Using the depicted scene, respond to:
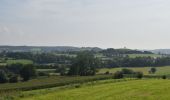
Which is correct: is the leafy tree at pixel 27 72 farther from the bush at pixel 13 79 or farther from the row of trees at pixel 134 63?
the row of trees at pixel 134 63

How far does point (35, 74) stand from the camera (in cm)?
Answer: 10156

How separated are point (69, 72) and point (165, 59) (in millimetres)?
75801

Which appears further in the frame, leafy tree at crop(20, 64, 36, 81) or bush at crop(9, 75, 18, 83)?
leafy tree at crop(20, 64, 36, 81)

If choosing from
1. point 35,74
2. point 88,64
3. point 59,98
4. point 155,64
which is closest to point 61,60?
point 155,64

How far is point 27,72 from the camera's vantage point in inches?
3903

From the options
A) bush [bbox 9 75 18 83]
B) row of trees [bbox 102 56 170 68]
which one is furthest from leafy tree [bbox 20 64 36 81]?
row of trees [bbox 102 56 170 68]

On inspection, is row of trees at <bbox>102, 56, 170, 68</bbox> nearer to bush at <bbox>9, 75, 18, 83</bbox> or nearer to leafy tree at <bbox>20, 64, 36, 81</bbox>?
leafy tree at <bbox>20, 64, 36, 81</bbox>

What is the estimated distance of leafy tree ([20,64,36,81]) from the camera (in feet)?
319

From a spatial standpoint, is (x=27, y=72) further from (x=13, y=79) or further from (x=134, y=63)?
(x=134, y=63)

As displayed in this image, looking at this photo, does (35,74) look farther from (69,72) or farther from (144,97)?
(144,97)

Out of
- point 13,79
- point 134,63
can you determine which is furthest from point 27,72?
point 134,63

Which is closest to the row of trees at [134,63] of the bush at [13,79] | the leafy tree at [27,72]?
the leafy tree at [27,72]

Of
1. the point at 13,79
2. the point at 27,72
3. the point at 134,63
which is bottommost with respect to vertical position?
the point at 13,79

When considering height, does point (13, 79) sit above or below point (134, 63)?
below
